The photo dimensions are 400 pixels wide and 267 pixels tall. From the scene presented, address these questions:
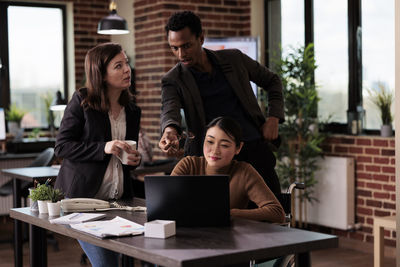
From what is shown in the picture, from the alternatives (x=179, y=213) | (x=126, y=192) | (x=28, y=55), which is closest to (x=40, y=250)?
(x=126, y=192)

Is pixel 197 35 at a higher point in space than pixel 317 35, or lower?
lower

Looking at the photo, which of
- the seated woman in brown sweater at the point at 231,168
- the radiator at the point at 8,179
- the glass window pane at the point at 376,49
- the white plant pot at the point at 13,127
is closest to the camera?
the seated woman in brown sweater at the point at 231,168

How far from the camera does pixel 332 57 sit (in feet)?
19.9

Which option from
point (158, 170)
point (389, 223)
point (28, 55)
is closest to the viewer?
point (389, 223)

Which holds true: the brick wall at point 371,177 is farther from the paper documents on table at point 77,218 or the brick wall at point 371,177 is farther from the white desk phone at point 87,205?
the paper documents on table at point 77,218

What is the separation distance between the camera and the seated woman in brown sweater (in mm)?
2748

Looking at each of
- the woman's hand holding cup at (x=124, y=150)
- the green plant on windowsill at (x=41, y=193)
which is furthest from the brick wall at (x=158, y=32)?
the green plant on windowsill at (x=41, y=193)

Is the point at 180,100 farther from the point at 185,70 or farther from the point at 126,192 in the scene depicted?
the point at 126,192

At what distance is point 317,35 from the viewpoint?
6.21 meters

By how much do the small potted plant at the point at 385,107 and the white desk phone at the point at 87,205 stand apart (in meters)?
3.09

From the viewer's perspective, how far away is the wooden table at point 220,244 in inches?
80.4

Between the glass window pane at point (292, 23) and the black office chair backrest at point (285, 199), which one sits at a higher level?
the glass window pane at point (292, 23)

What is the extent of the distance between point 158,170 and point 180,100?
7.98ft

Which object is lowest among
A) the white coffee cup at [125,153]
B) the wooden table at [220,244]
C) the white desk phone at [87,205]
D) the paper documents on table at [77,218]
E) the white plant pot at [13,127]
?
the wooden table at [220,244]
